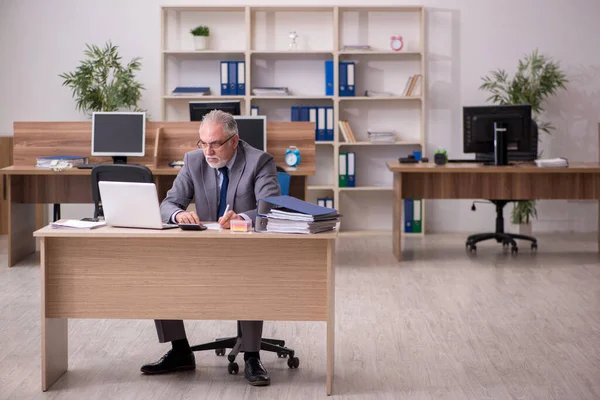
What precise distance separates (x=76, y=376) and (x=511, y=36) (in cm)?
592

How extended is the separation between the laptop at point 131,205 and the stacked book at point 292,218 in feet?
1.38

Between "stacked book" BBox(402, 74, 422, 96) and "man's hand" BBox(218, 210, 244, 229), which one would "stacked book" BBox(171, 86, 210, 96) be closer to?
"stacked book" BBox(402, 74, 422, 96)

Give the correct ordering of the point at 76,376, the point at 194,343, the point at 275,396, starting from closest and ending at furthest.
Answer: the point at 275,396 → the point at 76,376 → the point at 194,343

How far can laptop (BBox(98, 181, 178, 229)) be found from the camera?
3562 millimetres

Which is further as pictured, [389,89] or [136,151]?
[389,89]

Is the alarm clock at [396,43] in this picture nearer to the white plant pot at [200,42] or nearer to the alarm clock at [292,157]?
the white plant pot at [200,42]

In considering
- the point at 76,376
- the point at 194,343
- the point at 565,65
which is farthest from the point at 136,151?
the point at 565,65

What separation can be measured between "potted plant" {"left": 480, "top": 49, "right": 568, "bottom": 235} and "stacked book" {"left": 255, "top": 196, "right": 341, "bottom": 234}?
498 cm

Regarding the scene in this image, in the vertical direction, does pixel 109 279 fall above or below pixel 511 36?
below

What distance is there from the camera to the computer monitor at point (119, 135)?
6793 millimetres

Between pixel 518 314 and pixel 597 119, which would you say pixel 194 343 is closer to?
pixel 518 314

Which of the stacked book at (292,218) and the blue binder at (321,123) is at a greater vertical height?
the blue binder at (321,123)

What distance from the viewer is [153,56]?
852 cm

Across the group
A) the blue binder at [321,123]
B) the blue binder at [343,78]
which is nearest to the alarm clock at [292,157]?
the blue binder at [321,123]
